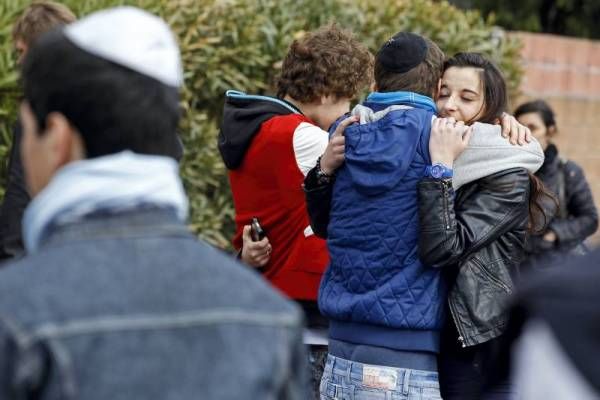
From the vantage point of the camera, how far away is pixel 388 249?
3930mm

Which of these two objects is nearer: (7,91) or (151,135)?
(151,135)

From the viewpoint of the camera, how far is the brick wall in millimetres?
9969

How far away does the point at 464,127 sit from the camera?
3986mm

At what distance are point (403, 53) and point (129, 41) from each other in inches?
81.0

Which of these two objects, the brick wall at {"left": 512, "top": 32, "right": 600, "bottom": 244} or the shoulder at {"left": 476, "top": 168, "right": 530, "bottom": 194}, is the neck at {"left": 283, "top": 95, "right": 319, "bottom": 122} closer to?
the shoulder at {"left": 476, "top": 168, "right": 530, "bottom": 194}

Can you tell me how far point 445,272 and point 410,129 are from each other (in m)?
0.47

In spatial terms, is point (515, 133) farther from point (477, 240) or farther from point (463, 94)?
point (477, 240)

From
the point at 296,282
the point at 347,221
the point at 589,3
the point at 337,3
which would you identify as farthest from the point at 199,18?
the point at 589,3

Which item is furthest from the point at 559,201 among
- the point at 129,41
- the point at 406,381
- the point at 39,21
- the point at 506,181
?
the point at 129,41

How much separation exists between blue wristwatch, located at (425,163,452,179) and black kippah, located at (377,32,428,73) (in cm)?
40

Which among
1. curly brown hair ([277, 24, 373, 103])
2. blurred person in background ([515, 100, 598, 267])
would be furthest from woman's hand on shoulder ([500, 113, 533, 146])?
blurred person in background ([515, 100, 598, 267])

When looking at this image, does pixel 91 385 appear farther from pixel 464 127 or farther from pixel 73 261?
pixel 464 127

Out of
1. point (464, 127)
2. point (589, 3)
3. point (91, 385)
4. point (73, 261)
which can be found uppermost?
point (73, 261)

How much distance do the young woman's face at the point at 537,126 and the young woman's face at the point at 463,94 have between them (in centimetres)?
303
